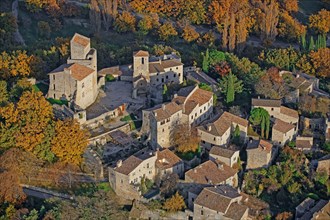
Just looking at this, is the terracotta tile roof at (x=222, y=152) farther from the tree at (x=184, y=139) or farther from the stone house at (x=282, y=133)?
the stone house at (x=282, y=133)

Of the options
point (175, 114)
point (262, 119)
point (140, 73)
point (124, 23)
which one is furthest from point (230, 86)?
point (124, 23)

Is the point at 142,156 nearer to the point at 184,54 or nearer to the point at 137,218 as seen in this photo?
the point at 137,218

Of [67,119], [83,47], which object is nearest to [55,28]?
[83,47]

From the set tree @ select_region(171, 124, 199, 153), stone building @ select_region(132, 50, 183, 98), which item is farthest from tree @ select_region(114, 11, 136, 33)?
tree @ select_region(171, 124, 199, 153)

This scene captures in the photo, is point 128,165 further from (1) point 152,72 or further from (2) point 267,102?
(2) point 267,102

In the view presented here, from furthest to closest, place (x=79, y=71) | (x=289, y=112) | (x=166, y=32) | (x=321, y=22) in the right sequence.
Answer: (x=321, y=22) → (x=166, y=32) → (x=289, y=112) → (x=79, y=71)
